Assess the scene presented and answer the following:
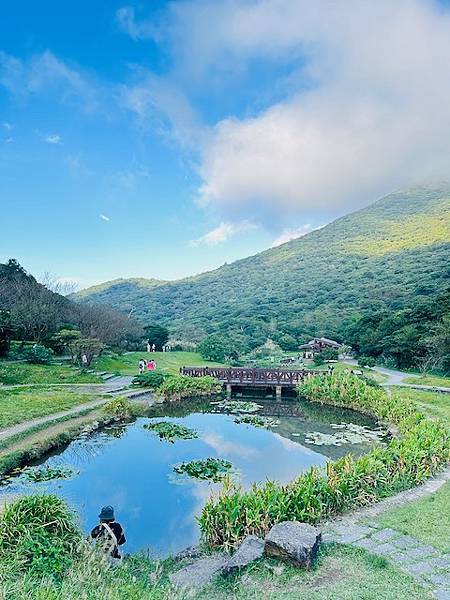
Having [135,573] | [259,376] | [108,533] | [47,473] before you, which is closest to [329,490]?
[135,573]

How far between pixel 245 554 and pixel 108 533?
76.1 inches

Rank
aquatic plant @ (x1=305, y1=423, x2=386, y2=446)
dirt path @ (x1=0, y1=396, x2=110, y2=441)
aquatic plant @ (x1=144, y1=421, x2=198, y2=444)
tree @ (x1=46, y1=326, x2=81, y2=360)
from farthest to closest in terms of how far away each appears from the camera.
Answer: tree @ (x1=46, y1=326, x2=81, y2=360) → aquatic plant @ (x1=144, y1=421, x2=198, y2=444) → aquatic plant @ (x1=305, y1=423, x2=386, y2=446) → dirt path @ (x1=0, y1=396, x2=110, y2=441)

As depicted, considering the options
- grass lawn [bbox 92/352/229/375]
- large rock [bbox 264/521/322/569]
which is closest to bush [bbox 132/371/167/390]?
grass lawn [bbox 92/352/229/375]

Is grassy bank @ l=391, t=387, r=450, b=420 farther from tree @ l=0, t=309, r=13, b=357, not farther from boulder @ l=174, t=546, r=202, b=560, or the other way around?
tree @ l=0, t=309, r=13, b=357

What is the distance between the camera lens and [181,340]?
47.0m

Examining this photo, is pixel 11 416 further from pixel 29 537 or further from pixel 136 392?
pixel 29 537

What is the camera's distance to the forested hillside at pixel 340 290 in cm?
3353

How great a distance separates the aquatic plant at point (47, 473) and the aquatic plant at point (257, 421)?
7.49 metres

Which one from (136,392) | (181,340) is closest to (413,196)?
(181,340)

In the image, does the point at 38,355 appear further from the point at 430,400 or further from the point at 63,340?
the point at 430,400

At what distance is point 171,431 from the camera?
1457 centimetres

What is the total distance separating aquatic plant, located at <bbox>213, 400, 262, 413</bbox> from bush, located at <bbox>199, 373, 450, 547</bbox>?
30.1 ft

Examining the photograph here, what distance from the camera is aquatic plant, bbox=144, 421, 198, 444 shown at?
46.0 feet

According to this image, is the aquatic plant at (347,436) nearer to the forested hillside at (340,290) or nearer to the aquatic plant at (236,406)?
the aquatic plant at (236,406)
